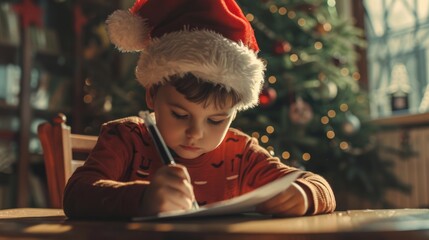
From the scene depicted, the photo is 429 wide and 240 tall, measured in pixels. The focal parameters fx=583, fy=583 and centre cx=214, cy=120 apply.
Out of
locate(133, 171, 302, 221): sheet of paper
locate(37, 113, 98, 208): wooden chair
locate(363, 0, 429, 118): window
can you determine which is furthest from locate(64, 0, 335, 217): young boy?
locate(363, 0, 429, 118): window

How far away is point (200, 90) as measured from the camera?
897mm

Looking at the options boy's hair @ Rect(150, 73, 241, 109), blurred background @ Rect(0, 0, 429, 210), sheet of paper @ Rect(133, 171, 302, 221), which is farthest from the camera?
blurred background @ Rect(0, 0, 429, 210)

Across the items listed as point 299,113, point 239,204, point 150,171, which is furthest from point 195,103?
point 299,113

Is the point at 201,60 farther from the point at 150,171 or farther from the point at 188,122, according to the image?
the point at 150,171

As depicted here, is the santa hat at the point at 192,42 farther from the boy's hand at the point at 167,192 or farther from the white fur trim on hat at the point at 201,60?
the boy's hand at the point at 167,192

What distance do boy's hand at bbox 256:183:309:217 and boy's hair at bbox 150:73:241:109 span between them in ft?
0.72

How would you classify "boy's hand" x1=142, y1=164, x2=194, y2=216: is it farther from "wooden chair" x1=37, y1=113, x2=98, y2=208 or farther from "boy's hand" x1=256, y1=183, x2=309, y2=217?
"wooden chair" x1=37, y1=113, x2=98, y2=208

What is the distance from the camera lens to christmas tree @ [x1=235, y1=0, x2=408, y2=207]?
2.60 meters

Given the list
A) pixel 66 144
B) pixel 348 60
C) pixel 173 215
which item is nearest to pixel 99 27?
pixel 348 60

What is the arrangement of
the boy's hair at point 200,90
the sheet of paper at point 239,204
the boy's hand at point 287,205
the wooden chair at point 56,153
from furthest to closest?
the wooden chair at point 56,153 → the boy's hair at point 200,90 → the boy's hand at point 287,205 → the sheet of paper at point 239,204

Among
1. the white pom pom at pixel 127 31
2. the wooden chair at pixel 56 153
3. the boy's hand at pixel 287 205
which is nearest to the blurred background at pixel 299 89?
the wooden chair at pixel 56 153

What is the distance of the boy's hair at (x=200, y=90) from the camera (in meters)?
0.89

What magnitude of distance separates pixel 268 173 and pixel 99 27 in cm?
269

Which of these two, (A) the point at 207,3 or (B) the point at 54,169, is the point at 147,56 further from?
(B) the point at 54,169
